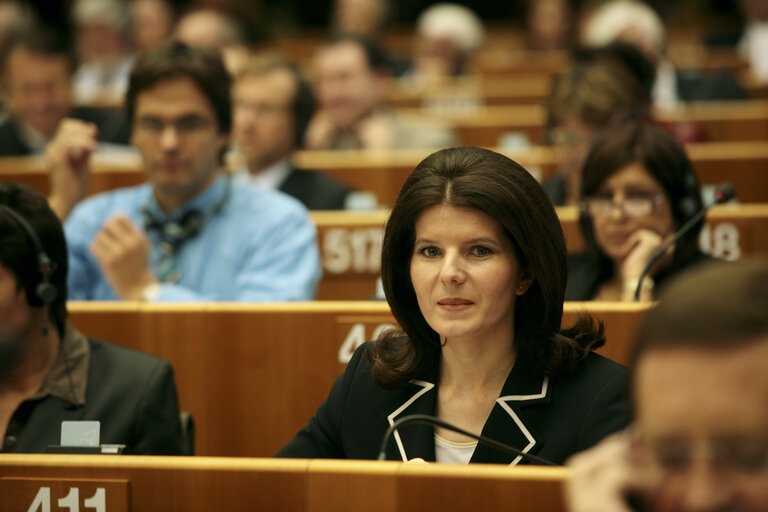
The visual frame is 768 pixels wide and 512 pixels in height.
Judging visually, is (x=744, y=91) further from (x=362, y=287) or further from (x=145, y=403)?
(x=145, y=403)

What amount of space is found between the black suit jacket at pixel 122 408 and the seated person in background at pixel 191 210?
0.85 metres

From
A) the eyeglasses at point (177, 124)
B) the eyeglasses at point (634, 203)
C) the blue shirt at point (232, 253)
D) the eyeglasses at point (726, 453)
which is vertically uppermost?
the eyeglasses at point (177, 124)

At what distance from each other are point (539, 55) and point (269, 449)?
621cm

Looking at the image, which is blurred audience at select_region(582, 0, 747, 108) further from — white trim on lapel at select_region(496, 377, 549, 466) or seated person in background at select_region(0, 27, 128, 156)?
white trim on lapel at select_region(496, 377, 549, 466)

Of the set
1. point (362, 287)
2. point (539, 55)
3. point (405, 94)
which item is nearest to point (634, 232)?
point (362, 287)

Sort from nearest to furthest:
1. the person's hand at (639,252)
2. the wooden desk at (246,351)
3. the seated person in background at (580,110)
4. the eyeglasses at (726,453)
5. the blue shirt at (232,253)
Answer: the eyeglasses at (726,453) < the wooden desk at (246,351) < the person's hand at (639,252) < the blue shirt at (232,253) < the seated person in background at (580,110)

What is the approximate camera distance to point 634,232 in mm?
2965

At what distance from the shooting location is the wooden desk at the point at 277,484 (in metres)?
1.51

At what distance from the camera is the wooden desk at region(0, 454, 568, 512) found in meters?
1.51

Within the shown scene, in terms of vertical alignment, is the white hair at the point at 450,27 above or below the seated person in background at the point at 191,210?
above

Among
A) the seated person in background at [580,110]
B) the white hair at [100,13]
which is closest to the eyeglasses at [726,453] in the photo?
the seated person in background at [580,110]

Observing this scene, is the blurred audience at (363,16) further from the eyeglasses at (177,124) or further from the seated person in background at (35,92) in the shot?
the eyeglasses at (177,124)

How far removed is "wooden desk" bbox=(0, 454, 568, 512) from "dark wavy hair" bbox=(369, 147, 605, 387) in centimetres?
49

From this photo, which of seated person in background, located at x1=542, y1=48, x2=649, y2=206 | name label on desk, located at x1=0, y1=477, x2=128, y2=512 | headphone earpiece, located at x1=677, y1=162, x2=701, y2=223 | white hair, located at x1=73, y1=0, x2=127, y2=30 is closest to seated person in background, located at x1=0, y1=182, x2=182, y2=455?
name label on desk, located at x1=0, y1=477, x2=128, y2=512
